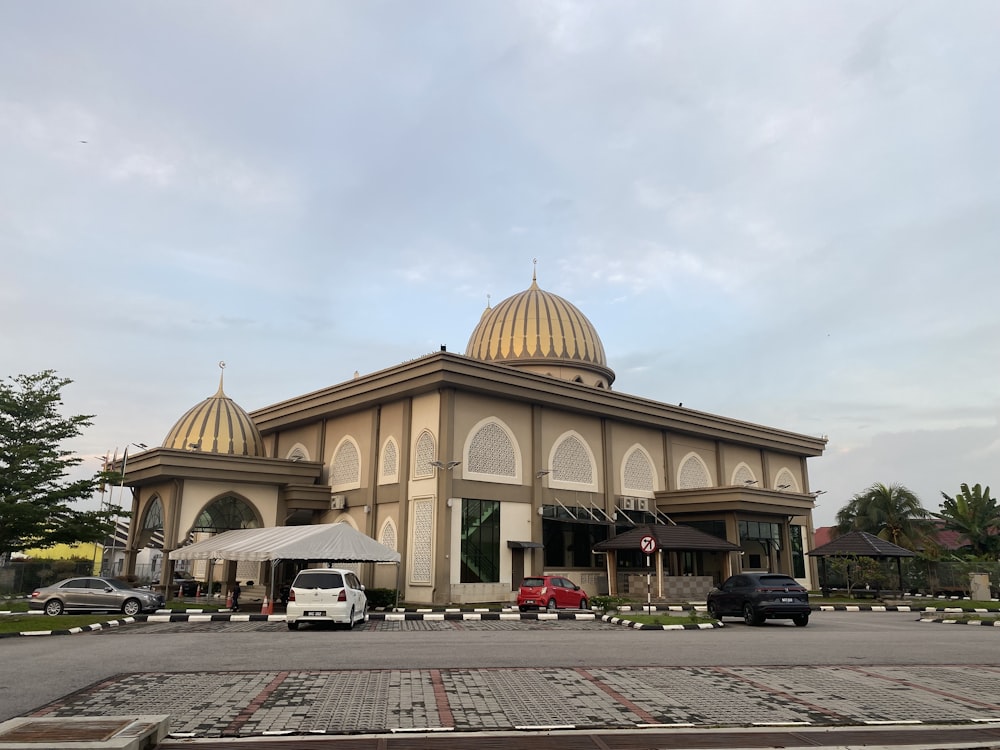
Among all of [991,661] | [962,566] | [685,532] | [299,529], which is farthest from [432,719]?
[962,566]

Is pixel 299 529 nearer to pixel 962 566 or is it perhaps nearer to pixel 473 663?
pixel 473 663

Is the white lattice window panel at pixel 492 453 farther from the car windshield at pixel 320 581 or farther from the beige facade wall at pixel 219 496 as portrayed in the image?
the car windshield at pixel 320 581

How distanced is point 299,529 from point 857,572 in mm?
23452

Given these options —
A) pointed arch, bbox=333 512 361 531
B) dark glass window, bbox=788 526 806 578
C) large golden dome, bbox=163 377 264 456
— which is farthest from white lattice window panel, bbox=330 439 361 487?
dark glass window, bbox=788 526 806 578

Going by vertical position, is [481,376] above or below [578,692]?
above

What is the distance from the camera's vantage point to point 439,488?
28.4 m

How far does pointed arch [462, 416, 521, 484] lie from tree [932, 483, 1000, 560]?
1075 inches

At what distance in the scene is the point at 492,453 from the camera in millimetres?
30688

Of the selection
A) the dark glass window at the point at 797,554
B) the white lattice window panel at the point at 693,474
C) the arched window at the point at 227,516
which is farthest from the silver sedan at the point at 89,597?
the dark glass window at the point at 797,554

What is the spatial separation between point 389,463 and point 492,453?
431 cm

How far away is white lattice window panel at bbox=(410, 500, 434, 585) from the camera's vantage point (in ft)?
93.6

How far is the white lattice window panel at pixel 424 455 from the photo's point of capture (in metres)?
29.4

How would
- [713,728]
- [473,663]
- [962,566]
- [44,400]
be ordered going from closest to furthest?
1. [713,728]
2. [473,663]
3. [44,400]
4. [962,566]

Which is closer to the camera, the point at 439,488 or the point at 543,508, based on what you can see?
the point at 439,488
